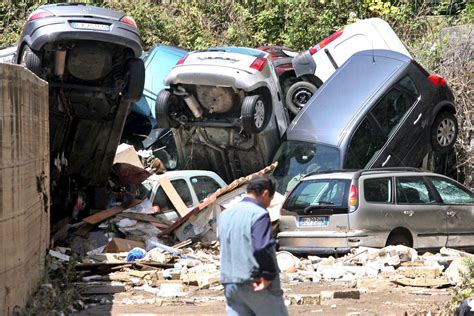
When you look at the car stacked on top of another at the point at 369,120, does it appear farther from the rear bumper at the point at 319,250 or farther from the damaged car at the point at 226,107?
the rear bumper at the point at 319,250

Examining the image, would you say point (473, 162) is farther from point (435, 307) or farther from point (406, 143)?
point (435, 307)

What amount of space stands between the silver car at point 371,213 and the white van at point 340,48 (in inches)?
169

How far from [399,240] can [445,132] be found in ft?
13.7

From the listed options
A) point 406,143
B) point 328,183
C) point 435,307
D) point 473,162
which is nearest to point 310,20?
point 473,162

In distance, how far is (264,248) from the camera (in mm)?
6203

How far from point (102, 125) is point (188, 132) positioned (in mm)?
2717

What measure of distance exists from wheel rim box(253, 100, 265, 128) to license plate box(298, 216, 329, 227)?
2.37 metres

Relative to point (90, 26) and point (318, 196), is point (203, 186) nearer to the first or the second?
point (318, 196)

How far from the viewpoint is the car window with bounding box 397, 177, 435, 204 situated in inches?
562

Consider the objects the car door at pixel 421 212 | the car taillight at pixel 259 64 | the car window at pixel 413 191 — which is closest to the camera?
the car door at pixel 421 212

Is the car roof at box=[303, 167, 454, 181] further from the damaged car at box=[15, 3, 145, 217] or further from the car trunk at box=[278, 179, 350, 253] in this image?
the damaged car at box=[15, 3, 145, 217]

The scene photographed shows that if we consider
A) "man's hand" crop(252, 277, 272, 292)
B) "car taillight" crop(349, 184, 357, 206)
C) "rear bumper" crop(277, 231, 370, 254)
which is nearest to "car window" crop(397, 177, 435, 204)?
"car taillight" crop(349, 184, 357, 206)

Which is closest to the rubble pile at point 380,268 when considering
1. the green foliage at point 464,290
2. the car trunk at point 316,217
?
the car trunk at point 316,217

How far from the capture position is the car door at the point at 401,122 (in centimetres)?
1655
